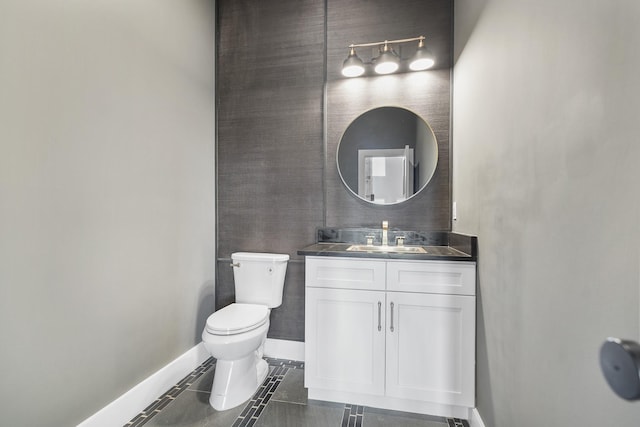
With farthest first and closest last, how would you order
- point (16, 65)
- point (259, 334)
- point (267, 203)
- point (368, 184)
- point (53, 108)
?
1. point (267, 203)
2. point (368, 184)
3. point (259, 334)
4. point (53, 108)
5. point (16, 65)

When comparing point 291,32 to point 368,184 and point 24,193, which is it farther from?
point 24,193

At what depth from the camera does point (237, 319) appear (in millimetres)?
1761

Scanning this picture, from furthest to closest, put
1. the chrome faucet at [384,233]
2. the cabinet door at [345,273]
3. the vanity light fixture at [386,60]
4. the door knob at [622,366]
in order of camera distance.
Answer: the chrome faucet at [384,233], the vanity light fixture at [386,60], the cabinet door at [345,273], the door knob at [622,366]

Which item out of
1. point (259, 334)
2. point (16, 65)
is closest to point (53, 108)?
point (16, 65)

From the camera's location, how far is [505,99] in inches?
45.9

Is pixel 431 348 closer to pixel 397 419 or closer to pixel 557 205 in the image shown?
pixel 397 419

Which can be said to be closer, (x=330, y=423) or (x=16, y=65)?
(x=16, y=65)

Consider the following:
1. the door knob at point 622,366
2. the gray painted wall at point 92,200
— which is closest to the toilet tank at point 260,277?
the gray painted wall at point 92,200

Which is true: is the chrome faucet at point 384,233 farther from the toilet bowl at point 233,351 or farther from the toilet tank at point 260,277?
the toilet bowl at point 233,351

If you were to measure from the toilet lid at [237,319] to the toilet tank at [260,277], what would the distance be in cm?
11

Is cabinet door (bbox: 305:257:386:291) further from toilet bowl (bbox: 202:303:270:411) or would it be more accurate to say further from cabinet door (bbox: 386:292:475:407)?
toilet bowl (bbox: 202:303:270:411)

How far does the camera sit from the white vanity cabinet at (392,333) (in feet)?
5.17

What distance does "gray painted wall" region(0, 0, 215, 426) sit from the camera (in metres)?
1.13

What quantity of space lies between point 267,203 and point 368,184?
0.82 m
